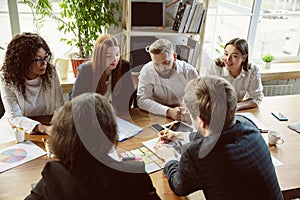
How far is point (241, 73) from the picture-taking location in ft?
7.74

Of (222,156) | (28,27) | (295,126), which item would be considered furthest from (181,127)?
(28,27)

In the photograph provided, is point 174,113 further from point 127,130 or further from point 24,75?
point 24,75

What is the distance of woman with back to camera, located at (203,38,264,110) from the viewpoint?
2.25 meters

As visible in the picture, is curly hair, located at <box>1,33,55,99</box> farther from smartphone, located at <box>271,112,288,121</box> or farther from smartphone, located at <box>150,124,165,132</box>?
smartphone, located at <box>271,112,288,121</box>

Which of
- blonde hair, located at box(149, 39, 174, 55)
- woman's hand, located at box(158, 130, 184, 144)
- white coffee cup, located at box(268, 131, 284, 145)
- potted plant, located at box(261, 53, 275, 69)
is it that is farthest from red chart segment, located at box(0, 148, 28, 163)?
potted plant, located at box(261, 53, 275, 69)

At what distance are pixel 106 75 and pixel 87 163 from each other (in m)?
1.21

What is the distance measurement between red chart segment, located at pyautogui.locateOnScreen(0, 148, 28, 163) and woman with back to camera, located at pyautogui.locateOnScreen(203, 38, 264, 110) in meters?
1.46

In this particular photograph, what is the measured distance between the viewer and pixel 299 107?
2.30 m

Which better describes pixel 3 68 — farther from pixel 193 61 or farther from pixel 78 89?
pixel 193 61

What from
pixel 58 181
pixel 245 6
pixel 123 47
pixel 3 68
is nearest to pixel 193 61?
pixel 123 47

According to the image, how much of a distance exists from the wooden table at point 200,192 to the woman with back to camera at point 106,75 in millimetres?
185

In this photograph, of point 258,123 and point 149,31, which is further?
point 149,31

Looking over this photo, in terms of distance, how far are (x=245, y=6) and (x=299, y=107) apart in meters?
1.50

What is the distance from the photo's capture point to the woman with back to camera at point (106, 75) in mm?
2088
